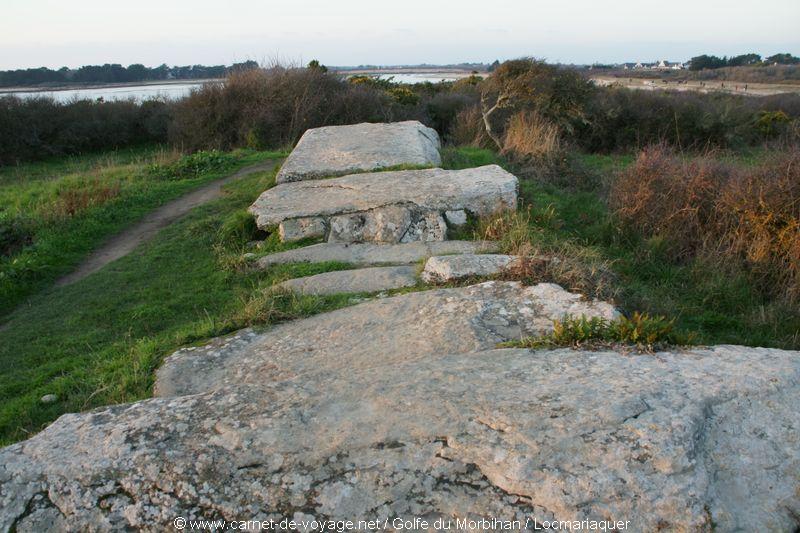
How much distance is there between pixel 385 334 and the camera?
4.34 meters

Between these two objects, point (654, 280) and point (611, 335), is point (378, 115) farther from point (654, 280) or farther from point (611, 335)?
point (611, 335)

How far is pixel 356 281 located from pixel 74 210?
5.80 meters

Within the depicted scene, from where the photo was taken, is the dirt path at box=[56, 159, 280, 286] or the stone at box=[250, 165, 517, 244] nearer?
the stone at box=[250, 165, 517, 244]

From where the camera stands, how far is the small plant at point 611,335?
3533mm

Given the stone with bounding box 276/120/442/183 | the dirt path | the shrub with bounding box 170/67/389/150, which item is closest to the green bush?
the dirt path

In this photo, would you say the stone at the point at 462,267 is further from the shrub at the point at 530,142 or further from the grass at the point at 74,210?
the shrub at the point at 530,142

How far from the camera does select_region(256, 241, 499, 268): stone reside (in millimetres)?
6527

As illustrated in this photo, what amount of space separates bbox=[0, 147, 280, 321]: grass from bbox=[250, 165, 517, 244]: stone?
2.51m

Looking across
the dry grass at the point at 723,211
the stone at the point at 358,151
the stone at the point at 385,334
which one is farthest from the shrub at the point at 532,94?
the stone at the point at 385,334

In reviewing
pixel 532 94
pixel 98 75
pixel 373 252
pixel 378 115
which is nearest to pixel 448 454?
pixel 373 252

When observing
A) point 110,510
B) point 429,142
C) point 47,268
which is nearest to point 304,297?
→ point 110,510

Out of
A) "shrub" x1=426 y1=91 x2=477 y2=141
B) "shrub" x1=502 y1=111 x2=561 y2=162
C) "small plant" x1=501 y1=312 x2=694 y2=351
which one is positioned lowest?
"small plant" x1=501 y1=312 x2=694 y2=351

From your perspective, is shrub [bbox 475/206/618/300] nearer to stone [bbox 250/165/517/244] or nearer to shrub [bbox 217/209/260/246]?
stone [bbox 250/165/517/244]

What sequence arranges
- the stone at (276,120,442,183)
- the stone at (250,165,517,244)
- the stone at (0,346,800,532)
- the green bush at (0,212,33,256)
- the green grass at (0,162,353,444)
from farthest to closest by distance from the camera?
the stone at (276,120,442,183) → the green bush at (0,212,33,256) → the stone at (250,165,517,244) → the green grass at (0,162,353,444) → the stone at (0,346,800,532)
